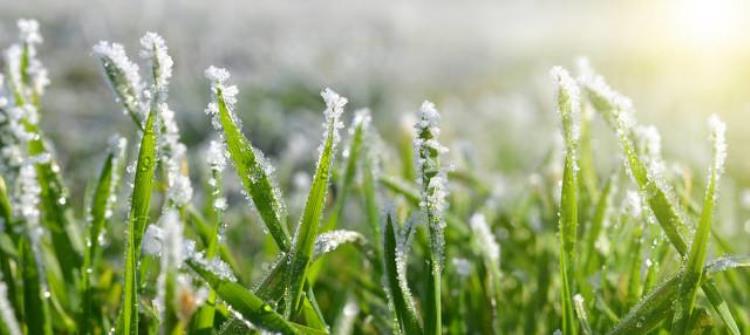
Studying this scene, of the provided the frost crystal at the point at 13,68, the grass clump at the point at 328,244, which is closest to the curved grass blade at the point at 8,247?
the grass clump at the point at 328,244

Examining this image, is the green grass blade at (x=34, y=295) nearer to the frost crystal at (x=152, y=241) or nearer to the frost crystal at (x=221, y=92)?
the frost crystal at (x=152, y=241)

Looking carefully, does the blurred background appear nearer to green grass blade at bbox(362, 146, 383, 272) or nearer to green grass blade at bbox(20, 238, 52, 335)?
green grass blade at bbox(362, 146, 383, 272)

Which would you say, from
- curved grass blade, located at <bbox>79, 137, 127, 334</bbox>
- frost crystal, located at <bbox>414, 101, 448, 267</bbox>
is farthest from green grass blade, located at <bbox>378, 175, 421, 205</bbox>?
frost crystal, located at <bbox>414, 101, 448, 267</bbox>

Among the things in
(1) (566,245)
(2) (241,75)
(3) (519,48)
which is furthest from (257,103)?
(3) (519,48)

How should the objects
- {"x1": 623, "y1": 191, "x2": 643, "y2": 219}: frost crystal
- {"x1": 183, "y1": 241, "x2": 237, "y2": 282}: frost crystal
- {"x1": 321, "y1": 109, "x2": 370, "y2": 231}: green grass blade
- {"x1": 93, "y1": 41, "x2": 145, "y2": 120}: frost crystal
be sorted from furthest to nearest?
{"x1": 321, "y1": 109, "x2": 370, "y2": 231}: green grass blade, {"x1": 623, "y1": 191, "x2": 643, "y2": 219}: frost crystal, {"x1": 93, "y1": 41, "x2": 145, "y2": 120}: frost crystal, {"x1": 183, "y1": 241, "x2": 237, "y2": 282}: frost crystal

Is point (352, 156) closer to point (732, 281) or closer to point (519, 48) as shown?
point (732, 281)

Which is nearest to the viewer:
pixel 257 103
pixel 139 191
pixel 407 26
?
pixel 139 191
